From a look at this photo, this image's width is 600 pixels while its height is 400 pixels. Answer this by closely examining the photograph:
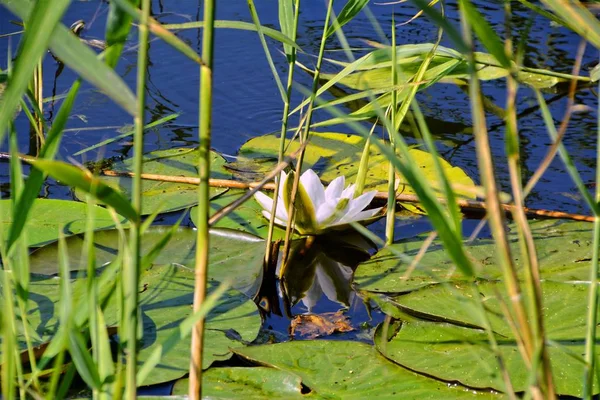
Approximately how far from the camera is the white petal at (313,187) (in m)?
1.76

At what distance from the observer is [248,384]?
4.20ft

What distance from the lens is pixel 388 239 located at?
174 centimetres

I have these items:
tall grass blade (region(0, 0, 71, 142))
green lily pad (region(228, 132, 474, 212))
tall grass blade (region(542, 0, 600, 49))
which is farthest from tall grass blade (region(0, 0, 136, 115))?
green lily pad (region(228, 132, 474, 212))

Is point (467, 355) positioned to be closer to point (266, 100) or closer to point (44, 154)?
point (44, 154)

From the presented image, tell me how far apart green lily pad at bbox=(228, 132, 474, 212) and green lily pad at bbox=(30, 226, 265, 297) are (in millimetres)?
408

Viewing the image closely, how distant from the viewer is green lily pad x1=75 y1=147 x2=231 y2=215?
1.96m

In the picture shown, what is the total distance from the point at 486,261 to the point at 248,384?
25.4 inches

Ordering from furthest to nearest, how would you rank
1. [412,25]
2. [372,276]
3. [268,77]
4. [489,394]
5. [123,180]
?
[412,25], [268,77], [123,180], [372,276], [489,394]

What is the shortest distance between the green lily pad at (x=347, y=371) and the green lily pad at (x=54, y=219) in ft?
2.10

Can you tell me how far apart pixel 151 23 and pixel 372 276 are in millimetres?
1096

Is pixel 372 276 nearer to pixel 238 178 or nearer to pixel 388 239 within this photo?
pixel 388 239

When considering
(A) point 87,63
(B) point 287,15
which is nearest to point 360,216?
(B) point 287,15

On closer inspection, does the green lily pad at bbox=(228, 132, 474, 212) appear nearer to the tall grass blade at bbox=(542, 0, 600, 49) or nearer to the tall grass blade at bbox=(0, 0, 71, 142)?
the tall grass blade at bbox=(542, 0, 600, 49)

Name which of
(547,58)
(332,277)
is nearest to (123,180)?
(332,277)
